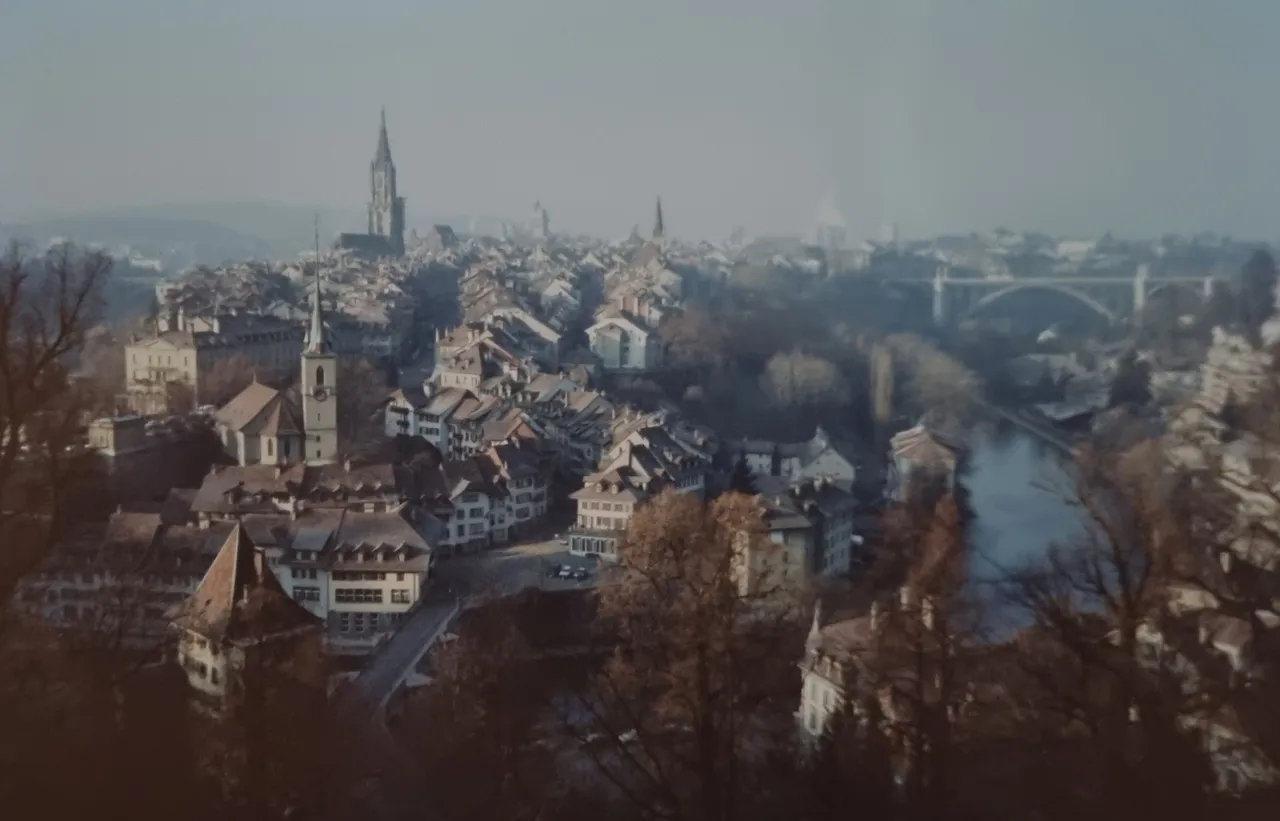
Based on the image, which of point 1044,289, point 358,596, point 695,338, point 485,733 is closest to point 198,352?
point 358,596

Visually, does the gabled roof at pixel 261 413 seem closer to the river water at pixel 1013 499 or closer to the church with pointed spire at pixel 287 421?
the church with pointed spire at pixel 287 421

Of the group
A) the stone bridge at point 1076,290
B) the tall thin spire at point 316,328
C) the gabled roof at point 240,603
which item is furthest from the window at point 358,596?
the stone bridge at point 1076,290

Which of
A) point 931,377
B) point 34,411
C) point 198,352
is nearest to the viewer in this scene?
point 34,411

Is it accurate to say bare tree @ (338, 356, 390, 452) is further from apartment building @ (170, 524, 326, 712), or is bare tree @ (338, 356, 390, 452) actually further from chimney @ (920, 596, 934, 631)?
chimney @ (920, 596, 934, 631)

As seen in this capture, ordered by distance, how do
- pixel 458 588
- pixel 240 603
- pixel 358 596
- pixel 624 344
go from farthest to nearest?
pixel 624 344 < pixel 458 588 < pixel 358 596 < pixel 240 603

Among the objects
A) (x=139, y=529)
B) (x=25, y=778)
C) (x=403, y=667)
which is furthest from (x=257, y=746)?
(x=139, y=529)

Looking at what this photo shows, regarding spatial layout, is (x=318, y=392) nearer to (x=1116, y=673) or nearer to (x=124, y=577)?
(x=124, y=577)

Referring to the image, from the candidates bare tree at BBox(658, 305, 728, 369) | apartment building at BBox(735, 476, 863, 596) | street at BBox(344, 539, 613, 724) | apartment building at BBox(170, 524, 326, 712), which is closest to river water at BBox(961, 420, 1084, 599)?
apartment building at BBox(735, 476, 863, 596)

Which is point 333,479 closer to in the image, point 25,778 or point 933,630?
point 25,778
